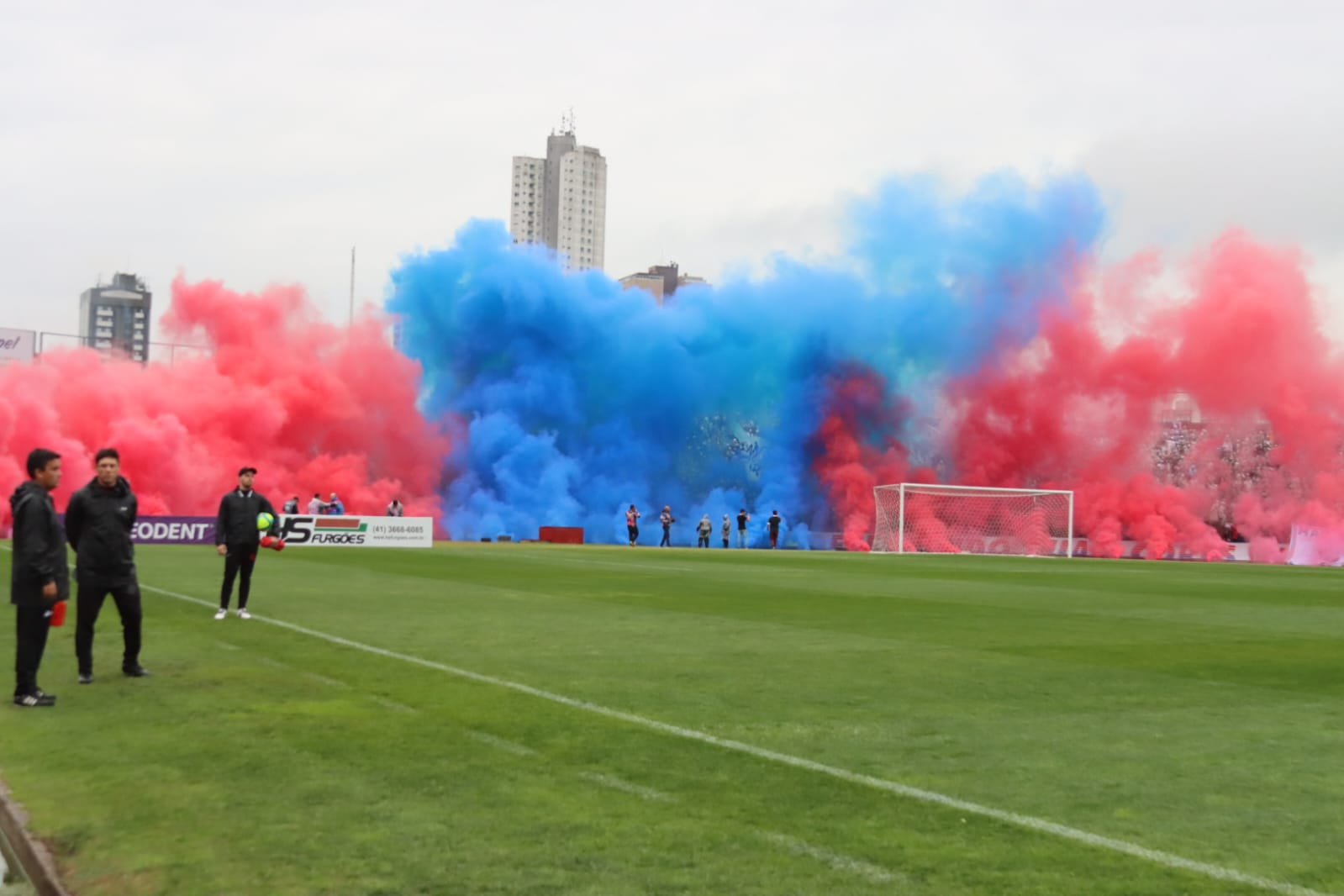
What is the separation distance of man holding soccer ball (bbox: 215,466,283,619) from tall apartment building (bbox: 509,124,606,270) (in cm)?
15591

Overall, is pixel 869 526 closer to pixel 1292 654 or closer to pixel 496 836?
pixel 1292 654

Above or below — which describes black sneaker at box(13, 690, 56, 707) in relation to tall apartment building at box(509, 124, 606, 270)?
below

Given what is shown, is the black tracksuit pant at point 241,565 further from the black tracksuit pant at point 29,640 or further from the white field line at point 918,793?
the black tracksuit pant at point 29,640

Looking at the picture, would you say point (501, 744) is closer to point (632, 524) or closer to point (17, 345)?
point (632, 524)

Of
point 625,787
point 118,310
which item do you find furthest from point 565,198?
point 625,787

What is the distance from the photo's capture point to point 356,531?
3975cm

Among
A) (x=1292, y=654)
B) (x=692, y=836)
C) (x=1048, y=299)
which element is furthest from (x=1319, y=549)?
(x=692, y=836)

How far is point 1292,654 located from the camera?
46.1 ft

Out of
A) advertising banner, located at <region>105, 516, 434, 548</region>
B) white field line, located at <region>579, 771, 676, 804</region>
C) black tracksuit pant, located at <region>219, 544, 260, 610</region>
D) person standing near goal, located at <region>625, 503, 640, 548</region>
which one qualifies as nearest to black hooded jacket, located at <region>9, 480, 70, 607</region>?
white field line, located at <region>579, 771, 676, 804</region>

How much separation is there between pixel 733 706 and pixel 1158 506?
4848 centimetres

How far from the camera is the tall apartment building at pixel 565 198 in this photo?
17088 cm

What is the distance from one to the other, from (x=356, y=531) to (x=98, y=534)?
2994cm

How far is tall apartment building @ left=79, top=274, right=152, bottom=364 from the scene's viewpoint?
15525 cm

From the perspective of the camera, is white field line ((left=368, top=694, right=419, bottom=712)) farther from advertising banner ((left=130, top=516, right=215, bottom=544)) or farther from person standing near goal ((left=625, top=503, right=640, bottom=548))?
person standing near goal ((left=625, top=503, right=640, bottom=548))
